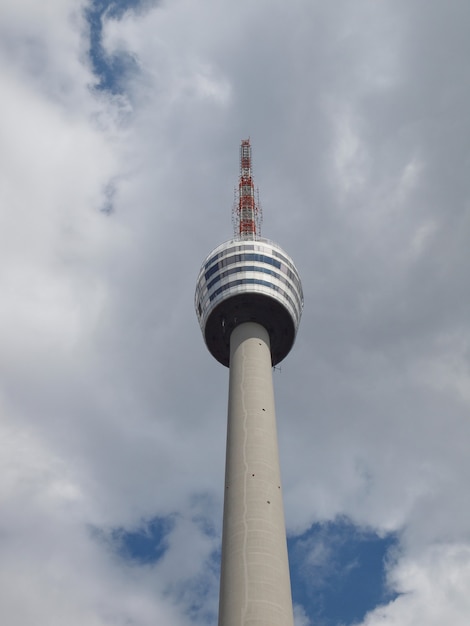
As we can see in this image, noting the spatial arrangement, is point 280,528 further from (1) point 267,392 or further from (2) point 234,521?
(1) point 267,392

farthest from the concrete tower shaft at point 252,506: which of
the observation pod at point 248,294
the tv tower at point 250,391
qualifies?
the observation pod at point 248,294

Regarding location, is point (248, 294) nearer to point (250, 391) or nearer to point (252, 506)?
point (250, 391)

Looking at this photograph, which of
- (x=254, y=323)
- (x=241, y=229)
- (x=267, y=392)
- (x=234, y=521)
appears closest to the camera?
(x=234, y=521)

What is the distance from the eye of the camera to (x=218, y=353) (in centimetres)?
8294

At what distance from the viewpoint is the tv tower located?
52.6 m

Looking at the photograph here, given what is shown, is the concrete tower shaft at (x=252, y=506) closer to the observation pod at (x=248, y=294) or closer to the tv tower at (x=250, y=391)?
the tv tower at (x=250, y=391)

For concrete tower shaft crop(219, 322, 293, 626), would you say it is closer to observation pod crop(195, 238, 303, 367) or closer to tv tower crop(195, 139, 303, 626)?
tv tower crop(195, 139, 303, 626)

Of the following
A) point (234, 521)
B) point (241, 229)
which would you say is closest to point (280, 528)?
point (234, 521)

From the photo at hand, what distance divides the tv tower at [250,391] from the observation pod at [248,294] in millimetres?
126

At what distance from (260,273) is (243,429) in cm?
2230

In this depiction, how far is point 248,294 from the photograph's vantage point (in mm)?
77250

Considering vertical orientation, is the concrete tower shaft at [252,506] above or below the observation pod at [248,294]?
below

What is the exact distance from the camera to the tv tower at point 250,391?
52.6m

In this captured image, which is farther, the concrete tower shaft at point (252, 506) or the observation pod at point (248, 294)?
the observation pod at point (248, 294)
